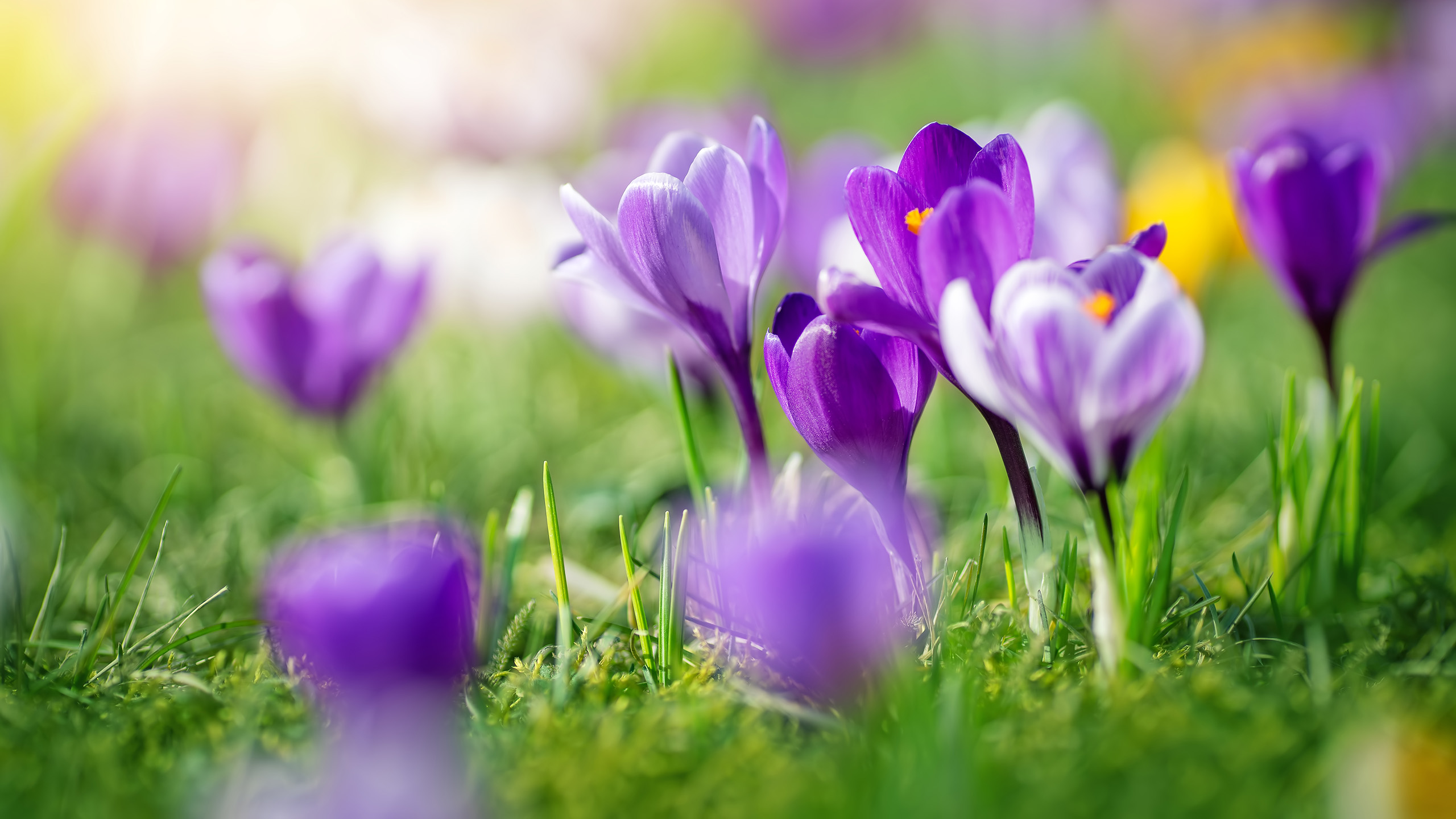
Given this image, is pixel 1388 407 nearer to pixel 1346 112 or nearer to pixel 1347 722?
pixel 1346 112

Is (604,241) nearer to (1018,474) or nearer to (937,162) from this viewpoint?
(937,162)

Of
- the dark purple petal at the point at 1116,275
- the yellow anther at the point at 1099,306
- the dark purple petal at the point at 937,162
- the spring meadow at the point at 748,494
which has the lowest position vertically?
the spring meadow at the point at 748,494

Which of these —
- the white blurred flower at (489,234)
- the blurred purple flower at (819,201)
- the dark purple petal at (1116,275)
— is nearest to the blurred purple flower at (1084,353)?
the dark purple petal at (1116,275)

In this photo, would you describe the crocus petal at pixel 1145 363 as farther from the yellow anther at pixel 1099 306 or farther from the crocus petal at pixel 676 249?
the crocus petal at pixel 676 249

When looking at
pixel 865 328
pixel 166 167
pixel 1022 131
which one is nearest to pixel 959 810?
pixel 865 328

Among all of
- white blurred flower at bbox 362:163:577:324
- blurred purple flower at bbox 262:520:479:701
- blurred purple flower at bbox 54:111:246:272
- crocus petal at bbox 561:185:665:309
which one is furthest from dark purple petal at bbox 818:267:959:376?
blurred purple flower at bbox 54:111:246:272

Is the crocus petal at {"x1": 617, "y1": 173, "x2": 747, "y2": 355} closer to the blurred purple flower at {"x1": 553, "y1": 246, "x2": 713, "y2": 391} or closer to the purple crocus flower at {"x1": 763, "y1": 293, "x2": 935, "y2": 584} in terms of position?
the purple crocus flower at {"x1": 763, "y1": 293, "x2": 935, "y2": 584}

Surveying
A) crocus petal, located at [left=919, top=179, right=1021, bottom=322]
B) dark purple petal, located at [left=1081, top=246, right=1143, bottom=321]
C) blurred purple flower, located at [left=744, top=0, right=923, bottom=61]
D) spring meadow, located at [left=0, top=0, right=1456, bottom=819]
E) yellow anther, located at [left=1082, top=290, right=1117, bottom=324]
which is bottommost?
spring meadow, located at [left=0, top=0, right=1456, bottom=819]

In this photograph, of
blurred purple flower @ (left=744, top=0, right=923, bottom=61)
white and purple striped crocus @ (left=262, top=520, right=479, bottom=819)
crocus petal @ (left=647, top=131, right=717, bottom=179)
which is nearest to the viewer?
white and purple striped crocus @ (left=262, top=520, right=479, bottom=819)
